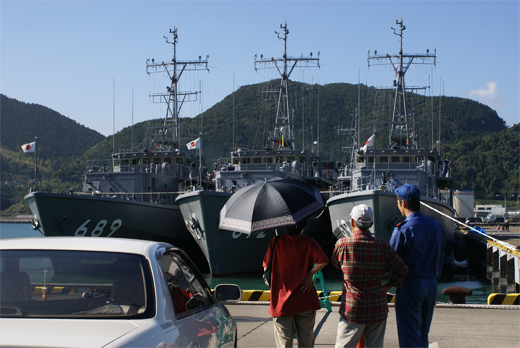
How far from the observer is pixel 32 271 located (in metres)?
3.24

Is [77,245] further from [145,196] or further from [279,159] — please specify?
[279,159]

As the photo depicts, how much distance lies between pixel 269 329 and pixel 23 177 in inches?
4310

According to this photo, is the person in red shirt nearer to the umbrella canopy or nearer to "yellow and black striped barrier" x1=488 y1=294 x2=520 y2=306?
the umbrella canopy

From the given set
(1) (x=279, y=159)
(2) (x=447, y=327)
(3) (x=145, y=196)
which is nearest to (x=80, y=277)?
(2) (x=447, y=327)

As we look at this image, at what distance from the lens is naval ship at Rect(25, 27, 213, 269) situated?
18.4 metres

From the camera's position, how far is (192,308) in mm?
3500

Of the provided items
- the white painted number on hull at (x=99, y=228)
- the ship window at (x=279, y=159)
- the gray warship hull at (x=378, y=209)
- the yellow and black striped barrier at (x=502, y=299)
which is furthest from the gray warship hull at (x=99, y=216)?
the yellow and black striped barrier at (x=502, y=299)

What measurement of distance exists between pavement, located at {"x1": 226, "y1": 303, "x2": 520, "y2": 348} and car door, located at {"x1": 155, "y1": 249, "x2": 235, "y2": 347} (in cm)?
207

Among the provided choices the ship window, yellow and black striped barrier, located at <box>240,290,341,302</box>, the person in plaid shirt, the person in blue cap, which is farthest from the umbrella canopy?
the ship window

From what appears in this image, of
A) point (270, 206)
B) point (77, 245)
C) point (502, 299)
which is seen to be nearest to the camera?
point (77, 245)

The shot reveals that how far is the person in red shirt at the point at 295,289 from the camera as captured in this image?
4.18m

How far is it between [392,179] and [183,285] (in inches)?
629

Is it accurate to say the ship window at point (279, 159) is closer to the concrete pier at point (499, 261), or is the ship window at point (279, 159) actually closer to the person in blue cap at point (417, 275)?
the concrete pier at point (499, 261)

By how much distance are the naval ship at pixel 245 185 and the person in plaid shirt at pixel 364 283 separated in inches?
380
